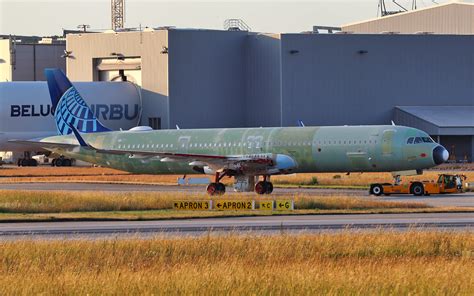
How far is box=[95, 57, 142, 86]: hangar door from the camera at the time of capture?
364 ft

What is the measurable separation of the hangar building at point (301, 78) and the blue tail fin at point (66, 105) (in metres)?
30.3

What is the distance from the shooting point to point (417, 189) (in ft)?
202

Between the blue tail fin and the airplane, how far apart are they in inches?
65.7

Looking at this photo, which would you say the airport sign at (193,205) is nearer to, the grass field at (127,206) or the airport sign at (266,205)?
the grass field at (127,206)

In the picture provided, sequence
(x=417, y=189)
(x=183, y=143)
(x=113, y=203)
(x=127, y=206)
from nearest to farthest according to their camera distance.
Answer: (x=127, y=206) < (x=113, y=203) < (x=417, y=189) < (x=183, y=143)

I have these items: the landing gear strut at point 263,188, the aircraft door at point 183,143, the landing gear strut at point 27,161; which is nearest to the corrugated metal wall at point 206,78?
the landing gear strut at point 27,161

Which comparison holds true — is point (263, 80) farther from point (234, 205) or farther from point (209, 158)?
point (234, 205)

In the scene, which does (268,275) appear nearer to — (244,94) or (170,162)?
(170,162)

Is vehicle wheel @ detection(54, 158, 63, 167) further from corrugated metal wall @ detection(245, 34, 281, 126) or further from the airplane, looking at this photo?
the airplane

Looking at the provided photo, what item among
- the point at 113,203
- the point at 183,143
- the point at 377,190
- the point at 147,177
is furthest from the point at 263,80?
the point at 113,203

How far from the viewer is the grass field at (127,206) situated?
154ft

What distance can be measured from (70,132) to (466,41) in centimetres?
4840

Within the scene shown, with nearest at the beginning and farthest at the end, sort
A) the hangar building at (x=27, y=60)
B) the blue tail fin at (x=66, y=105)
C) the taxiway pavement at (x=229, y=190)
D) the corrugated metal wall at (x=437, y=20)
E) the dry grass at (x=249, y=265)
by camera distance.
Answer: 1. the dry grass at (x=249, y=265)
2. the taxiway pavement at (x=229, y=190)
3. the blue tail fin at (x=66, y=105)
4. the corrugated metal wall at (x=437, y=20)
5. the hangar building at (x=27, y=60)

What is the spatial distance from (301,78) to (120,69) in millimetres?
18468
